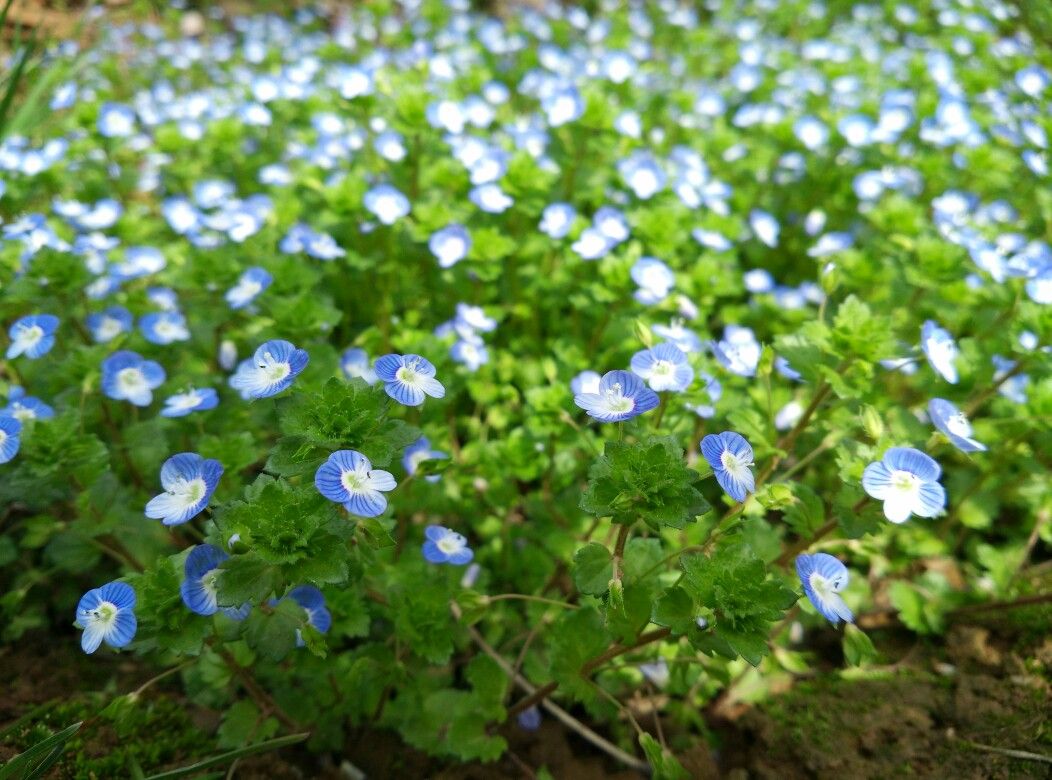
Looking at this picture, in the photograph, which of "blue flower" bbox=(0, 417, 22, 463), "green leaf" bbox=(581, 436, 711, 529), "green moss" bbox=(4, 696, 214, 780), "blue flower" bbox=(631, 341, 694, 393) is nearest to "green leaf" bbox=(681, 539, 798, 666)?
"green leaf" bbox=(581, 436, 711, 529)

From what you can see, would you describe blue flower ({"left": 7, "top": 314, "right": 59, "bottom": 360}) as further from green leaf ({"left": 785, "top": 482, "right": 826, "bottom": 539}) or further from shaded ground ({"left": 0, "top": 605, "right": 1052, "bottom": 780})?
green leaf ({"left": 785, "top": 482, "right": 826, "bottom": 539})

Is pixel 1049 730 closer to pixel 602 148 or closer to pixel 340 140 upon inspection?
pixel 602 148

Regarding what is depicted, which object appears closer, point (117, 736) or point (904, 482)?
point (904, 482)

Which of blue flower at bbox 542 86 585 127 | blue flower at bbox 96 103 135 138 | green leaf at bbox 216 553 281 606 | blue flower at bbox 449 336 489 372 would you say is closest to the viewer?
green leaf at bbox 216 553 281 606

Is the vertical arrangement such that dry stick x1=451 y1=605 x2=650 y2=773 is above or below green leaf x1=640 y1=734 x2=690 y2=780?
below

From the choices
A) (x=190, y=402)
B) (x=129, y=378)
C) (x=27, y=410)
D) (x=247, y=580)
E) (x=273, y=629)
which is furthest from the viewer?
(x=129, y=378)

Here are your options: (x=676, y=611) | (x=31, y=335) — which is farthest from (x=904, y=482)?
(x=31, y=335)

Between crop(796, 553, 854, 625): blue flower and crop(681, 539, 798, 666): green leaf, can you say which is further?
crop(796, 553, 854, 625): blue flower

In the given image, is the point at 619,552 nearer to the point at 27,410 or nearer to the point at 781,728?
the point at 781,728
